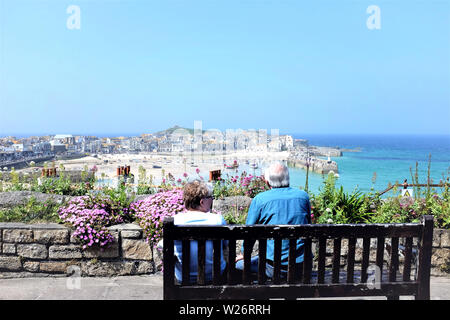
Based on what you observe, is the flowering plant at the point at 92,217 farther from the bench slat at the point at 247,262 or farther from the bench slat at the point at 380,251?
the bench slat at the point at 380,251

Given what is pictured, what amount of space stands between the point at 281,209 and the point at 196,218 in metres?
0.58

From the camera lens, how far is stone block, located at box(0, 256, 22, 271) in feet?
14.1

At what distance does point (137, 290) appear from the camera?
13.1ft

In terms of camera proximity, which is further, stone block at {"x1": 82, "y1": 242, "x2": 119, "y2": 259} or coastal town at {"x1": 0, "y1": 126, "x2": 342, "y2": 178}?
coastal town at {"x1": 0, "y1": 126, "x2": 342, "y2": 178}

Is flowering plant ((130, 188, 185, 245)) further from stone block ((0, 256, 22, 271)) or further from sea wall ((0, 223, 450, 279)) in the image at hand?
stone block ((0, 256, 22, 271))

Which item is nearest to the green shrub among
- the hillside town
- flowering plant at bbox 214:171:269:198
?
flowering plant at bbox 214:171:269:198

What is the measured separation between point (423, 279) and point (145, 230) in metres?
2.62

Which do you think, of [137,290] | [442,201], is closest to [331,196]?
[442,201]

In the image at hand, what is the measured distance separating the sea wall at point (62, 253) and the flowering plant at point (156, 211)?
10 cm

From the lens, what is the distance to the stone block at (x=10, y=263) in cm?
431

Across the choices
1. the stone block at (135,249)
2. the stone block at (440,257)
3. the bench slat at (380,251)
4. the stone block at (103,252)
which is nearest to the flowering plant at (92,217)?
the stone block at (103,252)

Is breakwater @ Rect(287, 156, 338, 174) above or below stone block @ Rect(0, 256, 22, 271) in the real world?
below

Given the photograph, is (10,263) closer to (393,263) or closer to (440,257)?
(393,263)
